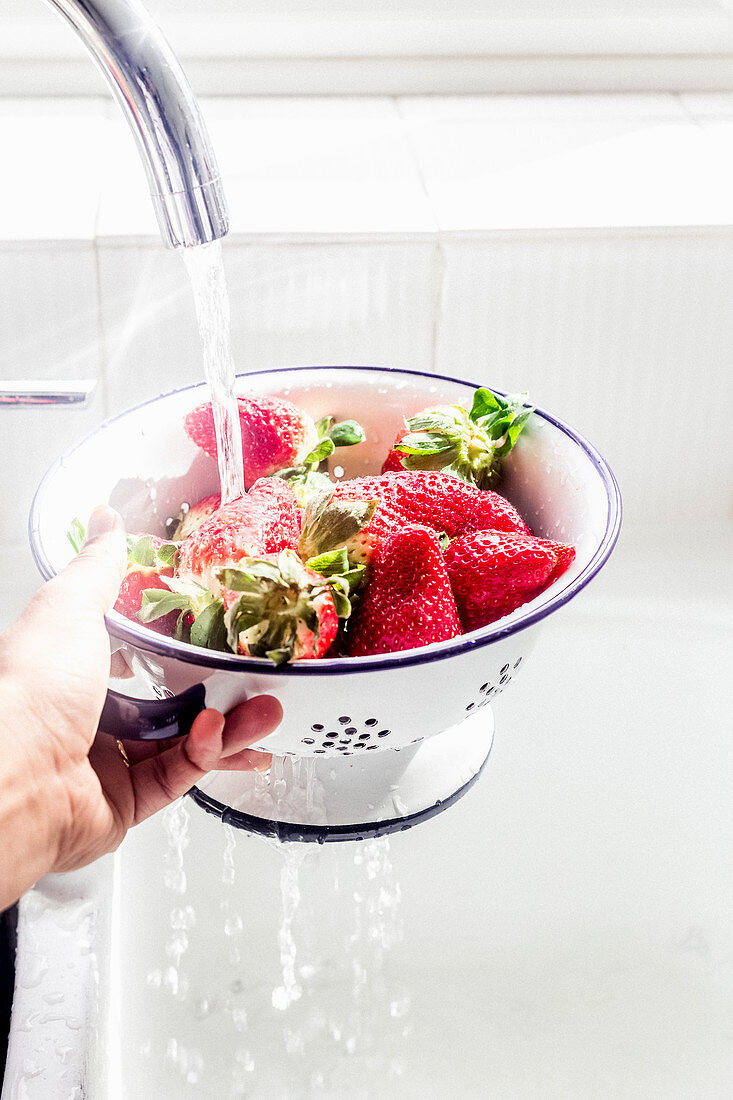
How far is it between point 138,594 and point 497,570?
0.60ft

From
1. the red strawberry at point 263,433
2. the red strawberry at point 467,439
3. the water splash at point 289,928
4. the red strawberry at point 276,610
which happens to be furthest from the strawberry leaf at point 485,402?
the water splash at point 289,928

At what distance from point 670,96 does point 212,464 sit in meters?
0.67

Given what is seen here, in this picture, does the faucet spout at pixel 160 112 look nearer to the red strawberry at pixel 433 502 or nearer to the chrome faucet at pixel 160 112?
the chrome faucet at pixel 160 112

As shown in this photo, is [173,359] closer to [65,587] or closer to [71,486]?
[71,486]

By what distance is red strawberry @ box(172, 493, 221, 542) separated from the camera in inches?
23.1

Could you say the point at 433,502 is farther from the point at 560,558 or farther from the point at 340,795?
the point at 340,795

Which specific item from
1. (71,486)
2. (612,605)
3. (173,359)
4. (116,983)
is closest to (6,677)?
(71,486)

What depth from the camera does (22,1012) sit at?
1.74ft

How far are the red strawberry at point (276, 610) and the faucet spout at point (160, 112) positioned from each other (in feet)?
0.50

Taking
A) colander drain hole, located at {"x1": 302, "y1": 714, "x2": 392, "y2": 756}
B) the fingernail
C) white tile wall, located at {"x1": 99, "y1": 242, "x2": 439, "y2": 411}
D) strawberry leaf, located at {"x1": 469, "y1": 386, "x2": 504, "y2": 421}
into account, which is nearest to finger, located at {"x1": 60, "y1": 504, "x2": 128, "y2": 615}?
the fingernail

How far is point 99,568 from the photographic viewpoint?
0.46 metres

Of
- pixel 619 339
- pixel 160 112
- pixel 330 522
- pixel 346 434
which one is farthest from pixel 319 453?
pixel 619 339

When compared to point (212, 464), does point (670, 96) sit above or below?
above

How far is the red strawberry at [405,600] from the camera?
465 millimetres
